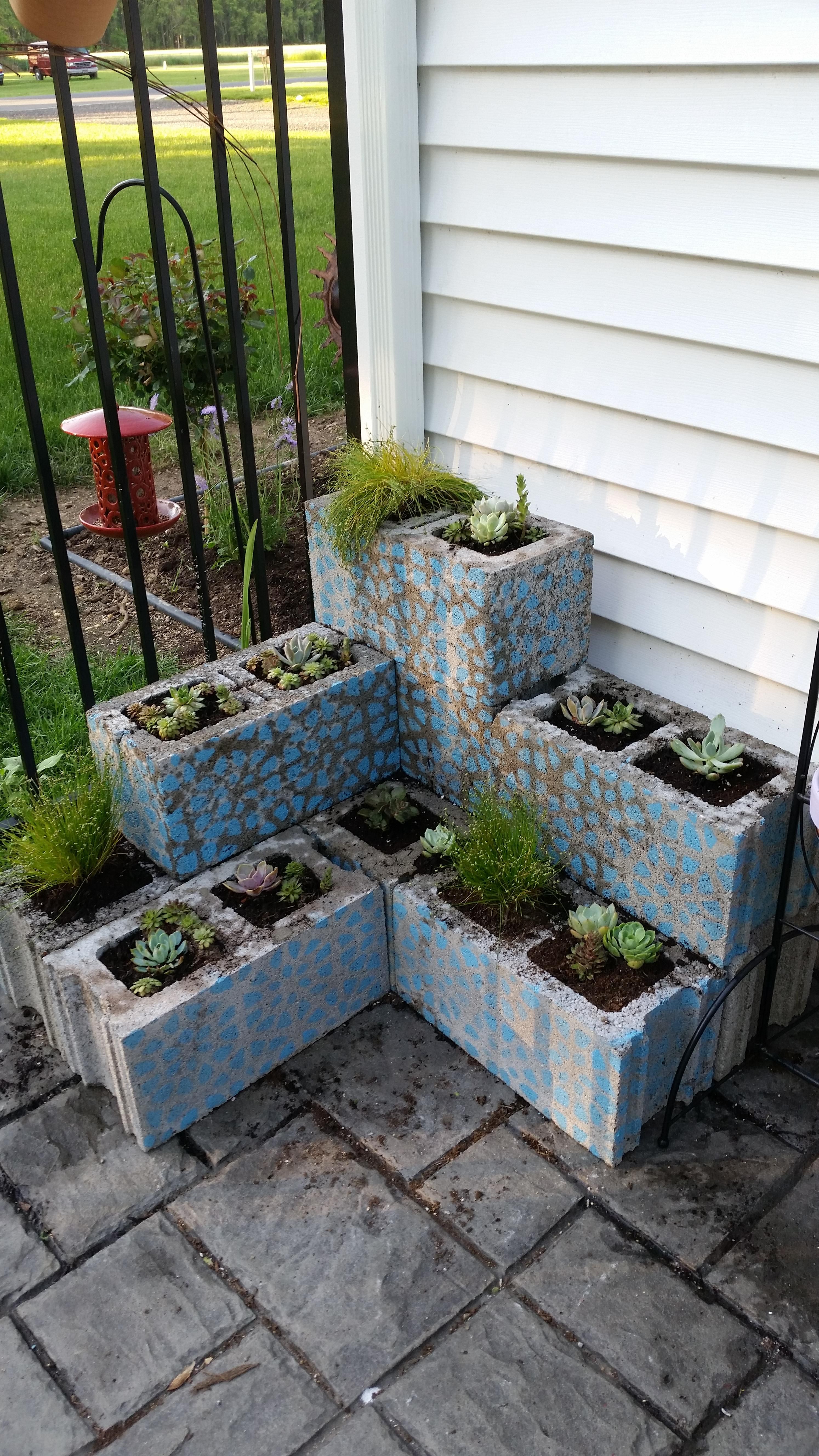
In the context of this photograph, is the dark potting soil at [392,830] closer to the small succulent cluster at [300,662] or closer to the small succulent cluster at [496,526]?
the small succulent cluster at [300,662]

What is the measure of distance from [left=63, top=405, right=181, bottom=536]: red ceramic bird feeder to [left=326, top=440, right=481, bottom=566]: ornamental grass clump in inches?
21.0

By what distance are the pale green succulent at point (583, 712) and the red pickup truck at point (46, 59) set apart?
1.90 m

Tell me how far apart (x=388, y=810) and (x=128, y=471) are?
4.36 feet

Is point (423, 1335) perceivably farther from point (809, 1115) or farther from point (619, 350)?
point (619, 350)

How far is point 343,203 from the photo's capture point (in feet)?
10.8

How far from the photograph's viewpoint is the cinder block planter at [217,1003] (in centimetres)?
246

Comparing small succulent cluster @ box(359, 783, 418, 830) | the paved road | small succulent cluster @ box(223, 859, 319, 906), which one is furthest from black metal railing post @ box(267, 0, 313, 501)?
the paved road

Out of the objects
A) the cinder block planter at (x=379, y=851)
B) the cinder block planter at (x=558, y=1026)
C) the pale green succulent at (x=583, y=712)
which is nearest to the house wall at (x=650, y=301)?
the pale green succulent at (x=583, y=712)

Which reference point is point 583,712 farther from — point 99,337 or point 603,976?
point 99,337

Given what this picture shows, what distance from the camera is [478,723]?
2.94m

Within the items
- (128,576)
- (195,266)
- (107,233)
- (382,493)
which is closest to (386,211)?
(195,266)

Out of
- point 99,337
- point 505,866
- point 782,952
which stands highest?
point 99,337

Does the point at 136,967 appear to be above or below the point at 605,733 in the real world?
below

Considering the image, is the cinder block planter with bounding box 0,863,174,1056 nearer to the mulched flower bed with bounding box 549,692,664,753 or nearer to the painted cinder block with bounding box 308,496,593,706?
the painted cinder block with bounding box 308,496,593,706
